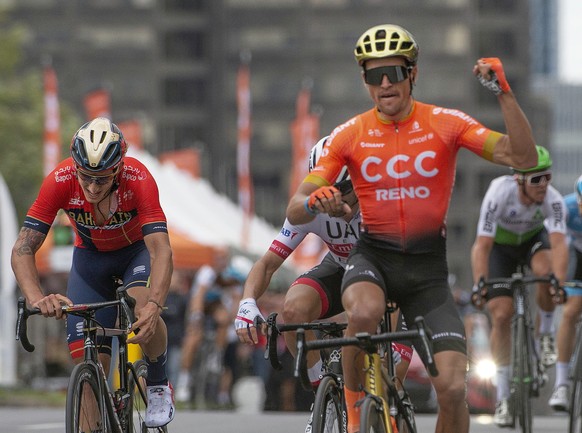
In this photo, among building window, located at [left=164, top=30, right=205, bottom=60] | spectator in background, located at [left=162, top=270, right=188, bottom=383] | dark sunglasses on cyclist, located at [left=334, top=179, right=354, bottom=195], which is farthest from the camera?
building window, located at [left=164, top=30, right=205, bottom=60]

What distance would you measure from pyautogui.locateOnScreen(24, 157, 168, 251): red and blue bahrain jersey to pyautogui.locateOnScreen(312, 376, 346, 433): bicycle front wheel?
1533mm

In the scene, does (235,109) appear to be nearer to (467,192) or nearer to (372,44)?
(467,192)

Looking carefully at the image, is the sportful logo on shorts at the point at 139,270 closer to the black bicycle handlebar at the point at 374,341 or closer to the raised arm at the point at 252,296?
the raised arm at the point at 252,296

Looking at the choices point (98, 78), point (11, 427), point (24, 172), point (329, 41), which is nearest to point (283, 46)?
point (329, 41)

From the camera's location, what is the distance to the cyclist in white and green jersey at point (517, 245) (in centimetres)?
1221

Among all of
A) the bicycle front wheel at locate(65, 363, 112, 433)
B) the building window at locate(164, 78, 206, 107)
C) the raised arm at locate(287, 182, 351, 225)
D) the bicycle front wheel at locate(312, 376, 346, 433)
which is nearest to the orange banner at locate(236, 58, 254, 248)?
the bicycle front wheel at locate(65, 363, 112, 433)

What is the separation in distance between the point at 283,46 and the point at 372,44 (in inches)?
4392

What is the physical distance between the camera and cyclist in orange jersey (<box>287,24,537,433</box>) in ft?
24.5

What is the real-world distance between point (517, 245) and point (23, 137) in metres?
56.5

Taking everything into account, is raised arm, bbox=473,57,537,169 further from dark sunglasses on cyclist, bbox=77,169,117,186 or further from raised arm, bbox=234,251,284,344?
dark sunglasses on cyclist, bbox=77,169,117,186

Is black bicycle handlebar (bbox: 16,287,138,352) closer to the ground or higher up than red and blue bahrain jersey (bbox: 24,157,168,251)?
closer to the ground

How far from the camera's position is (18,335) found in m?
7.86

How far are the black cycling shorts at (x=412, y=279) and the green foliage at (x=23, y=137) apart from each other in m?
57.9

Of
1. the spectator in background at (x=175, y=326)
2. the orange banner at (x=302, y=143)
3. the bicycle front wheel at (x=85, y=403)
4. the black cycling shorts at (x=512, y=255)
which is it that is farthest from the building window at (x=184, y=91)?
the bicycle front wheel at (x=85, y=403)
